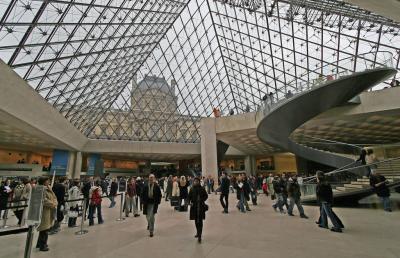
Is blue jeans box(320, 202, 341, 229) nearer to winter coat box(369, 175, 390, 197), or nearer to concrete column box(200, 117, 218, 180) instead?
winter coat box(369, 175, 390, 197)

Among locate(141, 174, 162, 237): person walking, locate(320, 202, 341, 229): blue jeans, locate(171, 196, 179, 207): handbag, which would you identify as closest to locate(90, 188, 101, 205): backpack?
locate(141, 174, 162, 237): person walking

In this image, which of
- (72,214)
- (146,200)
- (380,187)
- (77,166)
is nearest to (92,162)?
(77,166)

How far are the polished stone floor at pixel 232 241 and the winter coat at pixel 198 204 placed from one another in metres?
0.48

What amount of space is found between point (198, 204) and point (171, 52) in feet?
110

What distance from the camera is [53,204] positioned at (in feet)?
14.3

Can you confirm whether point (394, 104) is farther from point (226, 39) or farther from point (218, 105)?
point (218, 105)

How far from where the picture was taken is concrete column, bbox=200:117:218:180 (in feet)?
76.8

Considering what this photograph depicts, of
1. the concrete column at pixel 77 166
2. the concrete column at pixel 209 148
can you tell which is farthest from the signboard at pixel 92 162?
the concrete column at pixel 209 148

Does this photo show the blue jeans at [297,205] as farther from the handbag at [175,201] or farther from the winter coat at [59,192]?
the winter coat at [59,192]

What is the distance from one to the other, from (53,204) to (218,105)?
37757 millimetres

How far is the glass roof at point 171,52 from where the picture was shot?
13469 mm

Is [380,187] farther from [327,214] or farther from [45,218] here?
[45,218]

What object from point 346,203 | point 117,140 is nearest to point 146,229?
point 346,203

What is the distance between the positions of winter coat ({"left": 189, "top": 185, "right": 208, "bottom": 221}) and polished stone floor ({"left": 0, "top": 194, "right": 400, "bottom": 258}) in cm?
48
